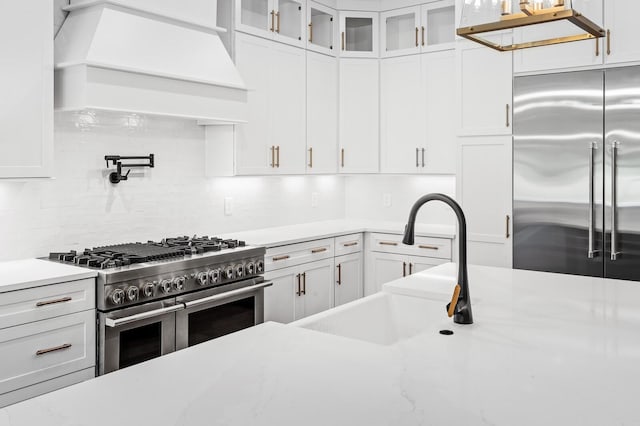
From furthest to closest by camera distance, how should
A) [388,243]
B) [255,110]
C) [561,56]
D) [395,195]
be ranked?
[395,195], [388,243], [255,110], [561,56]

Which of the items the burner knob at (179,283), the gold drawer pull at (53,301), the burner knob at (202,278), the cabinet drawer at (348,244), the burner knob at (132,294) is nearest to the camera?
the gold drawer pull at (53,301)

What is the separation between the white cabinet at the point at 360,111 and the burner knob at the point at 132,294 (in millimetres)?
2716

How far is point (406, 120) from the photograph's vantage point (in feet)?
16.9

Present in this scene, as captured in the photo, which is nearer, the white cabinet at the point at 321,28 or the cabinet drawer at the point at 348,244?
the cabinet drawer at the point at 348,244

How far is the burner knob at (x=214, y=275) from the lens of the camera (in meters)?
3.45

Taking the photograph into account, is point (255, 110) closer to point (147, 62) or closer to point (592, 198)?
point (147, 62)

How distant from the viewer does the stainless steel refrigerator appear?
363cm

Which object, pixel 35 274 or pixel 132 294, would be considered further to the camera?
pixel 132 294

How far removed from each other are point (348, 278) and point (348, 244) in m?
0.29

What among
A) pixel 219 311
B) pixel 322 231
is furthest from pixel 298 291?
pixel 219 311

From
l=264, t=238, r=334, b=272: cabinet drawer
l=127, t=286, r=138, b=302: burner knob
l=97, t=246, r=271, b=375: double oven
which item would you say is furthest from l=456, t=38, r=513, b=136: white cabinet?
l=127, t=286, r=138, b=302: burner knob

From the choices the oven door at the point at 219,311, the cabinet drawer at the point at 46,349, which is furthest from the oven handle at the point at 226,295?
the cabinet drawer at the point at 46,349

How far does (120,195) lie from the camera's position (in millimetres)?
3777

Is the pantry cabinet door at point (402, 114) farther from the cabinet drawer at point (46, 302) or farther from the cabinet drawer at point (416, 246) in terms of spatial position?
the cabinet drawer at point (46, 302)
